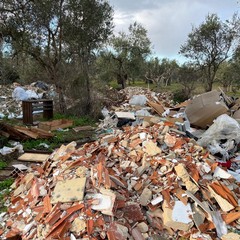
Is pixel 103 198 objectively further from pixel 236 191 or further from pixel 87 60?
pixel 87 60

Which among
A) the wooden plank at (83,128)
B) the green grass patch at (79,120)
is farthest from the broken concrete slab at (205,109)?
the green grass patch at (79,120)

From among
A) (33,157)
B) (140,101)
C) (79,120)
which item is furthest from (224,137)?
(140,101)

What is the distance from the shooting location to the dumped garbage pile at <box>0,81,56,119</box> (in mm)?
11962

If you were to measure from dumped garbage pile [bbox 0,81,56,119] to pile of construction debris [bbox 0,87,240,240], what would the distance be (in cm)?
746

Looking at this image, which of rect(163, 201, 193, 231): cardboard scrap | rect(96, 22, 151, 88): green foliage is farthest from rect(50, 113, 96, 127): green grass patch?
rect(96, 22, 151, 88): green foliage

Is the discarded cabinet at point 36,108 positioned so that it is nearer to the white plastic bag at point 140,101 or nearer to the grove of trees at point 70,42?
the grove of trees at point 70,42

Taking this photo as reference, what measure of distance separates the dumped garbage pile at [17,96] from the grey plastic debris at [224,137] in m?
8.28

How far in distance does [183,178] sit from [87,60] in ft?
32.0

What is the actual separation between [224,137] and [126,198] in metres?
3.28

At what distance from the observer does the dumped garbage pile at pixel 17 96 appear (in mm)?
11962

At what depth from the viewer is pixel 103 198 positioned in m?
3.57

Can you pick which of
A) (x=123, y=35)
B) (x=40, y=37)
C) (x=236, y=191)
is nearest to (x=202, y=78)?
(x=123, y=35)

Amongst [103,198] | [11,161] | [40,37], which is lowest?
[11,161]

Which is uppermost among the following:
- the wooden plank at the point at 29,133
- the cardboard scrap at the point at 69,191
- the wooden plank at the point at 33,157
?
the cardboard scrap at the point at 69,191
